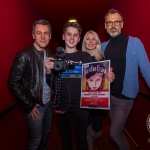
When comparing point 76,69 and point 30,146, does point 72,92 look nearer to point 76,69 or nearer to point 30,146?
point 76,69

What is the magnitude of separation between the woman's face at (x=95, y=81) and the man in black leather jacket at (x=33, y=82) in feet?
1.53

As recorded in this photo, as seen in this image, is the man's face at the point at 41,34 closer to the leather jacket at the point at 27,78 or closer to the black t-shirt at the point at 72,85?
the leather jacket at the point at 27,78

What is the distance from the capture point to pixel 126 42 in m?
1.64

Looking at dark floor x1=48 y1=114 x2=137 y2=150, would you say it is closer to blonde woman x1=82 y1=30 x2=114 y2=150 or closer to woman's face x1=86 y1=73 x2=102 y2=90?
blonde woman x1=82 y1=30 x2=114 y2=150

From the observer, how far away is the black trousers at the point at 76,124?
156 cm

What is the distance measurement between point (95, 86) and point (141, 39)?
1031mm

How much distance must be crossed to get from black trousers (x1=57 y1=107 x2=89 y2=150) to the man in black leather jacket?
24 cm

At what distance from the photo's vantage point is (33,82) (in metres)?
1.57

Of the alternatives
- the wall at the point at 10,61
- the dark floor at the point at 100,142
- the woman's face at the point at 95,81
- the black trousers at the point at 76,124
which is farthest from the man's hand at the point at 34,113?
the dark floor at the point at 100,142

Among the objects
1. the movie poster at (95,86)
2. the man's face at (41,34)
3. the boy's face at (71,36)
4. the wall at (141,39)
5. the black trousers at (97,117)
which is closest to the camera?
the movie poster at (95,86)

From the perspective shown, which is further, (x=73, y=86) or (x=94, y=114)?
(x=94, y=114)

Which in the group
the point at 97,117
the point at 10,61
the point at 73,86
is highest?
the point at 10,61

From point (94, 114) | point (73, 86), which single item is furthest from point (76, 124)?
point (94, 114)

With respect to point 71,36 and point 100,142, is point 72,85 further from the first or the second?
point 100,142
